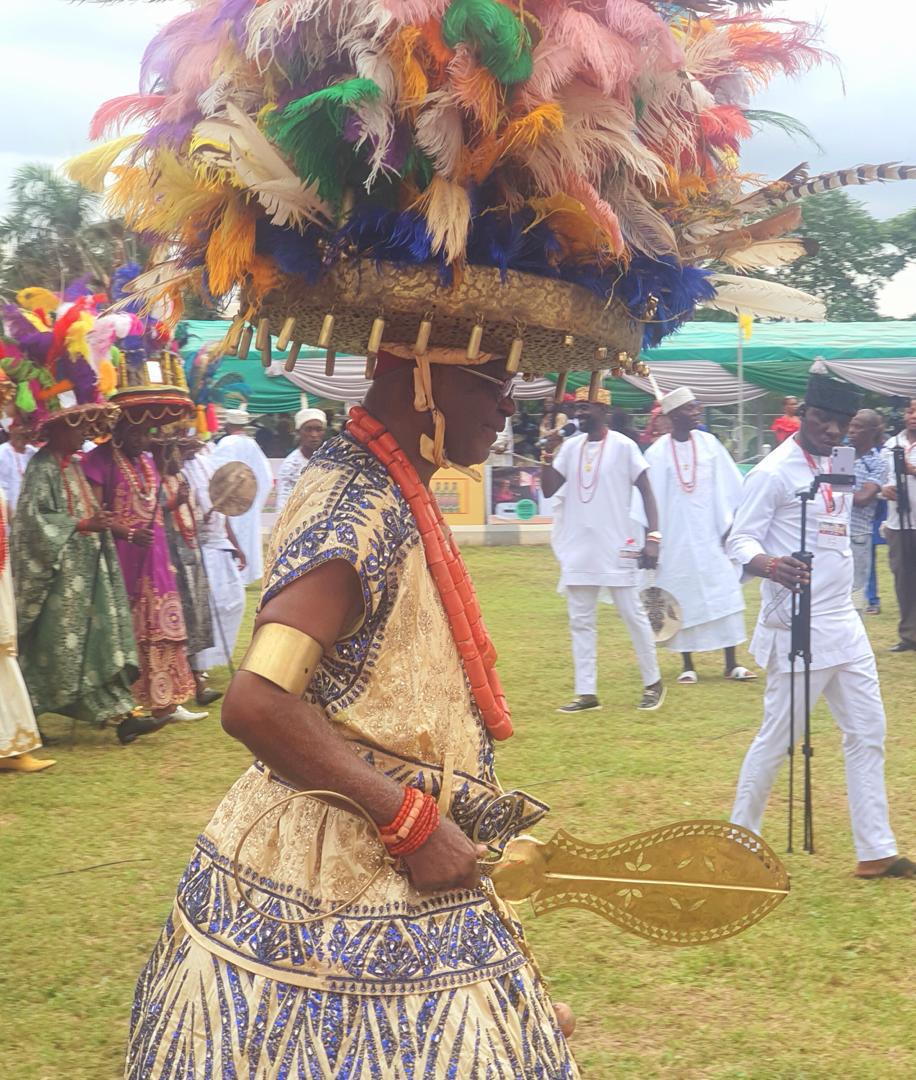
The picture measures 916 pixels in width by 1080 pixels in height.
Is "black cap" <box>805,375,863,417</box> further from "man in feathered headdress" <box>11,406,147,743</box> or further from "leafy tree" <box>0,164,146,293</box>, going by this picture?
"leafy tree" <box>0,164,146,293</box>

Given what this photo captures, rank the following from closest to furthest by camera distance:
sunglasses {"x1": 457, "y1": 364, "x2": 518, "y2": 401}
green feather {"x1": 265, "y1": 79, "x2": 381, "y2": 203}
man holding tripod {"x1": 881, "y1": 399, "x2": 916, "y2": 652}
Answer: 1. green feather {"x1": 265, "y1": 79, "x2": 381, "y2": 203}
2. sunglasses {"x1": 457, "y1": 364, "x2": 518, "y2": 401}
3. man holding tripod {"x1": 881, "y1": 399, "x2": 916, "y2": 652}

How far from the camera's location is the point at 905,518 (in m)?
11.9

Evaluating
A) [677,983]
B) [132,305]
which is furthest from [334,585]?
[677,983]

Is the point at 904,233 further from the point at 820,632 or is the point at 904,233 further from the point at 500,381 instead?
the point at 500,381

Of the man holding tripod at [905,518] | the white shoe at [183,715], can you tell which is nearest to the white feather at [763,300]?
the white shoe at [183,715]

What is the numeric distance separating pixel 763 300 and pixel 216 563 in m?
7.71

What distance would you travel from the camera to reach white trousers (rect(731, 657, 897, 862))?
17.8ft

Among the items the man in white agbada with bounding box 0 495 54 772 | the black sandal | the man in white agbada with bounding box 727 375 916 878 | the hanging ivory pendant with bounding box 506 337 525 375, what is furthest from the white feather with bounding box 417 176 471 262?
the man in white agbada with bounding box 0 495 54 772

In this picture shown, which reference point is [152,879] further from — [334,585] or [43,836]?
[334,585]

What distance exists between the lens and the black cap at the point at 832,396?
5.51 m

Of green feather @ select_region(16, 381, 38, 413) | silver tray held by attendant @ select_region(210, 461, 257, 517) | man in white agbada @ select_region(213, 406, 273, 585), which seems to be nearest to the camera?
green feather @ select_region(16, 381, 38, 413)

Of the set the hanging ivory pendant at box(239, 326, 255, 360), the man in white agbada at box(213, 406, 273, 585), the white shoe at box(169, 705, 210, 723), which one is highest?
the hanging ivory pendant at box(239, 326, 255, 360)

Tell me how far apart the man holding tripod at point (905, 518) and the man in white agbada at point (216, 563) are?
19.6 ft

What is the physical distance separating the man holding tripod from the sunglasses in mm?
9566
